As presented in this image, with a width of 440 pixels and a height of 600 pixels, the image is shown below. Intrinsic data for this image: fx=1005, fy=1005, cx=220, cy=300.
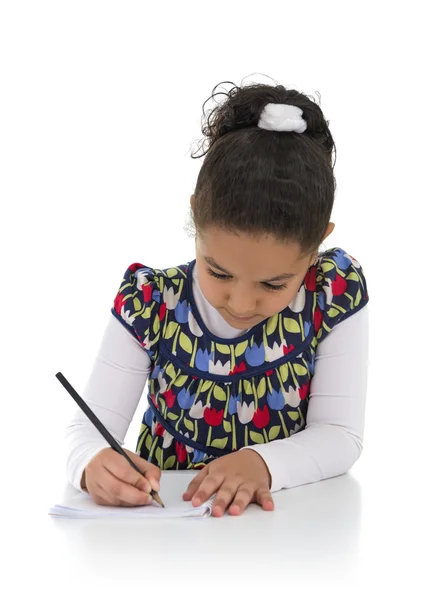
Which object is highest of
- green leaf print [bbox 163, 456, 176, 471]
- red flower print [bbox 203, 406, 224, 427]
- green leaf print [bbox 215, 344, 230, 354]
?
green leaf print [bbox 215, 344, 230, 354]

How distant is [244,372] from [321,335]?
13 cm

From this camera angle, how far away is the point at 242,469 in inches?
52.6

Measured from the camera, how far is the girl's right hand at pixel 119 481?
1.28 metres

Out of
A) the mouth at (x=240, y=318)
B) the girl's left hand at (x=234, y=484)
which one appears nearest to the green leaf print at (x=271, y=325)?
the mouth at (x=240, y=318)

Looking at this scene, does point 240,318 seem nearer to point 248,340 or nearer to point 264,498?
point 248,340

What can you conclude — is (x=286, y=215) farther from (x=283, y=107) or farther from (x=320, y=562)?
(x=320, y=562)

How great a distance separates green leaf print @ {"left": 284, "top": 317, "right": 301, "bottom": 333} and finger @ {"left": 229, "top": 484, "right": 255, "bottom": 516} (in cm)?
29

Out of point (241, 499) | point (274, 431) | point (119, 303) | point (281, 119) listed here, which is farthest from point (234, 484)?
point (281, 119)

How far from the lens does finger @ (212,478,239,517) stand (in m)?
1.25

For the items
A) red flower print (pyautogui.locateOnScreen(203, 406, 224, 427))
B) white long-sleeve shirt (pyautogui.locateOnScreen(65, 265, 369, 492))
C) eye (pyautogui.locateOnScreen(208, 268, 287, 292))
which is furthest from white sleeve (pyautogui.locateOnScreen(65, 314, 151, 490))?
eye (pyautogui.locateOnScreen(208, 268, 287, 292))

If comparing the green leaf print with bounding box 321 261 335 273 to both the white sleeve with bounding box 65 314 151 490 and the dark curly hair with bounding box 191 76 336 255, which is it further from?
the white sleeve with bounding box 65 314 151 490

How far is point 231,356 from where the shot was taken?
1.50m

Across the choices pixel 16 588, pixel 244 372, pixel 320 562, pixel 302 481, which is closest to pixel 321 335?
pixel 244 372

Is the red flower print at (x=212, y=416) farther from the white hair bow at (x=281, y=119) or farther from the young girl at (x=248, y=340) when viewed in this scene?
the white hair bow at (x=281, y=119)
